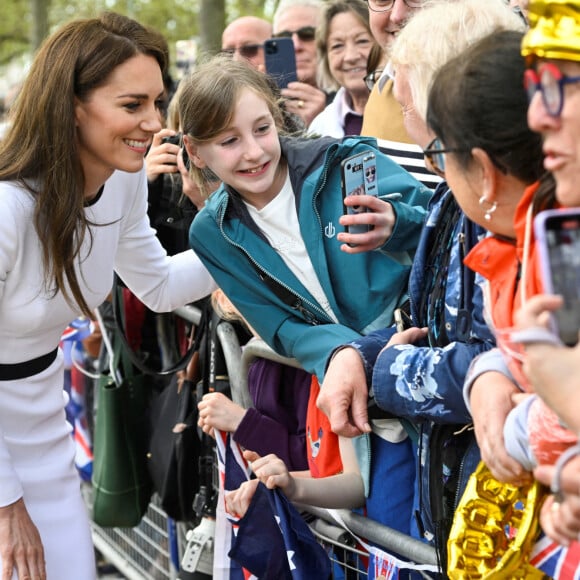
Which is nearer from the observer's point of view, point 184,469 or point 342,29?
point 184,469

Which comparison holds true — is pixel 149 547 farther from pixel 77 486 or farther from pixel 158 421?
pixel 77 486

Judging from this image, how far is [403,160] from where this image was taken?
11.3 feet

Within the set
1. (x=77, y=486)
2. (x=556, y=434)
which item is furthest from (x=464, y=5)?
(x=77, y=486)

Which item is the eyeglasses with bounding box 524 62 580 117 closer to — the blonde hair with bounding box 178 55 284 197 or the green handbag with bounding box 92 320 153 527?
the blonde hair with bounding box 178 55 284 197

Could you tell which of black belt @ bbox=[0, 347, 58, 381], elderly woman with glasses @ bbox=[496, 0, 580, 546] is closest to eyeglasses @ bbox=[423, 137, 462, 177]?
elderly woman with glasses @ bbox=[496, 0, 580, 546]

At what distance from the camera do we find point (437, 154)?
2027mm

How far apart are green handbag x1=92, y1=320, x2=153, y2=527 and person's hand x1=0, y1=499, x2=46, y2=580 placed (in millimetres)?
1325

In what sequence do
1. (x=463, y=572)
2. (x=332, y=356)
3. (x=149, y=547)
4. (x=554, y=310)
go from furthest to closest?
1. (x=149, y=547)
2. (x=332, y=356)
3. (x=463, y=572)
4. (x=554, y=310)

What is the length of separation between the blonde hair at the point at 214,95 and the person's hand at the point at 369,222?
644mm

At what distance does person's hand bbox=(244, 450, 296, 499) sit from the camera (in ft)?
8.84

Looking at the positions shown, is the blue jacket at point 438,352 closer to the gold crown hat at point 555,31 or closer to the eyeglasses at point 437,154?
the eyeglasses at point 437,154

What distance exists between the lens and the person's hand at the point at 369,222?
8.93ft

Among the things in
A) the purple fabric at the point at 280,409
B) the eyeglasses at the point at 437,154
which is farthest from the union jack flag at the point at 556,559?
the purple fabric at the point at 280,409

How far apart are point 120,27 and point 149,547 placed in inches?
102
